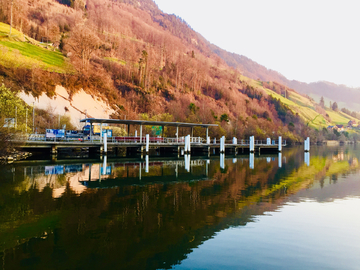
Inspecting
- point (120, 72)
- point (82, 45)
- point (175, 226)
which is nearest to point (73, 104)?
point (82, 45)

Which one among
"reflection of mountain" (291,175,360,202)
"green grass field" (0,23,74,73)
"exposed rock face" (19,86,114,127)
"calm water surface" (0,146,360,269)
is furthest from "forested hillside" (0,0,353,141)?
"calm water surface" (0,146,360,269)

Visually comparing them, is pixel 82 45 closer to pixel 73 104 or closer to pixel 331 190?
pixel 73 104

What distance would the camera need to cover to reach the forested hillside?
77.4 metres

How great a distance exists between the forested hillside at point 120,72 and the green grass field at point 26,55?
9.3 inches

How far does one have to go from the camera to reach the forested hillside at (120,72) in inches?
3049

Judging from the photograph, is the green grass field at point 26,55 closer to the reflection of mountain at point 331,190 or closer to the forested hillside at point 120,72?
the forested hillside at point 120,72

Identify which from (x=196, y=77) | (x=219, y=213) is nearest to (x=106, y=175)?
(x=219, y=213)

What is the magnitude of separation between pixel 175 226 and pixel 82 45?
324 feet

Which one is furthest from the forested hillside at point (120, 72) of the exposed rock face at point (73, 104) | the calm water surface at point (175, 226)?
the calm water surface at point (175, 226)

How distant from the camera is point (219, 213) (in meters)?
13.5

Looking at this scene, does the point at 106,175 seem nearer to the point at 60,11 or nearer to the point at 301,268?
the point at 301,268

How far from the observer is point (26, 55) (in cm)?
7856

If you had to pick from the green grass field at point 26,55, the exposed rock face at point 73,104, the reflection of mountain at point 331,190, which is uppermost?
the green grass field at point 26,55

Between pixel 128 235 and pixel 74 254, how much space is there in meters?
2.15
